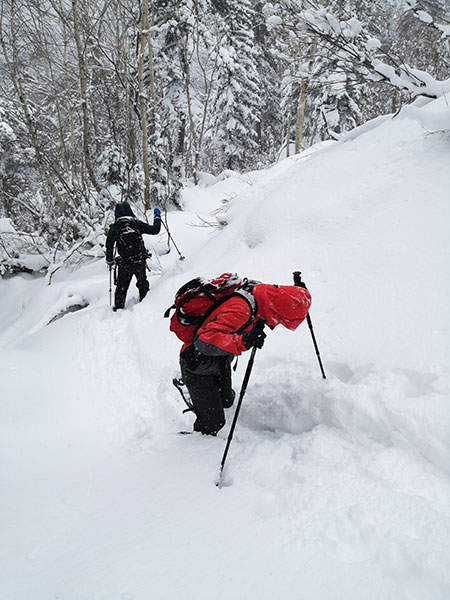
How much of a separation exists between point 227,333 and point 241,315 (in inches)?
7.3

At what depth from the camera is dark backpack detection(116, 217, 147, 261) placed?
611 centimetres

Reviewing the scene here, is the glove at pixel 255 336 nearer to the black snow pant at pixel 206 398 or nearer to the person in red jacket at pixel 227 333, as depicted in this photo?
the person in red jacket at pixel 227 333

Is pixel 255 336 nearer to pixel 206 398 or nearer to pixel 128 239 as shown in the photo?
pixel 206 398

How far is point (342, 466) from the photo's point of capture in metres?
2.32

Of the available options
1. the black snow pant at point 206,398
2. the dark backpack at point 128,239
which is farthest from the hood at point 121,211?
the black snow pant at point 206,398

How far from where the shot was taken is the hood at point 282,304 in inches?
99.9

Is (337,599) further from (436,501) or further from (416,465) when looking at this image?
(416,465)

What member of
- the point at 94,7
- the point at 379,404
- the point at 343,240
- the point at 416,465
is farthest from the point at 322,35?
the point at 94,7

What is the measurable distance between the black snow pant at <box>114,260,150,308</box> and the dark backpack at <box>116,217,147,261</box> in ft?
0.47

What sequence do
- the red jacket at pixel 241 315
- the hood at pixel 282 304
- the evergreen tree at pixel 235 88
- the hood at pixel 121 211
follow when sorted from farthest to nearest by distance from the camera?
the evergreen tree at pixel 235 88, the hood at pixel 121 211, the hood at pixel 282 304, the red jacket at pixel 241 315

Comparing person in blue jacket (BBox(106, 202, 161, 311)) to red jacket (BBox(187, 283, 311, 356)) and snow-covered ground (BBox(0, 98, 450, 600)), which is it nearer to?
snow-covered ground (BBox(0, 98, 450, 600))

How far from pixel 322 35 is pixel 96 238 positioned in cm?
763

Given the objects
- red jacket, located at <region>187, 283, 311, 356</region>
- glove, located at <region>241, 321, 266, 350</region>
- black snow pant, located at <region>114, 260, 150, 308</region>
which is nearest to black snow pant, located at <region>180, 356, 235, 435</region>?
glove, located at <region>241, 321, 266, 350</region>

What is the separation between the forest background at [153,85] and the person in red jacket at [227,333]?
2951mm
